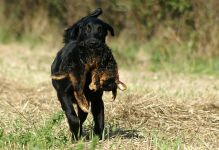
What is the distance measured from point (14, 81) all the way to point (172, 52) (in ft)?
15.4

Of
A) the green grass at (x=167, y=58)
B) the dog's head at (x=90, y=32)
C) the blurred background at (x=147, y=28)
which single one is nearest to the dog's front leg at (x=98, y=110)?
the dog's head at (x=90, y=32)

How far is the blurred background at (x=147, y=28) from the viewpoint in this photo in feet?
47.5

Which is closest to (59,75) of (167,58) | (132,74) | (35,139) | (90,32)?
(90,32)

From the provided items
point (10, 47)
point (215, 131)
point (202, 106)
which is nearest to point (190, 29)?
point (10, 47)

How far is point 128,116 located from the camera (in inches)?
324

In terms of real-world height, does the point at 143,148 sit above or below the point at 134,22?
below

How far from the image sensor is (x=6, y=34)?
18.1 meters

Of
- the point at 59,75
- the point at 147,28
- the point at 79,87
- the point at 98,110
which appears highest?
the point at 147,28

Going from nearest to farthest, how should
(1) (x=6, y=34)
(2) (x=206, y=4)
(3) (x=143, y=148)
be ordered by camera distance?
(3) (x=143, y=148), (2) (x=206, y=4), (1) (x=6, y=34)

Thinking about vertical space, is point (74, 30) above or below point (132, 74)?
above

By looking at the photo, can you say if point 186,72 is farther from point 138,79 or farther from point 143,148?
point 143,148

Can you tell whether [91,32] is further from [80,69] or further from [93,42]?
[80,69]

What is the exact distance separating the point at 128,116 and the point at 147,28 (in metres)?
8.03

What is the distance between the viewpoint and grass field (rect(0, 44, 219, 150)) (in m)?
6.50
